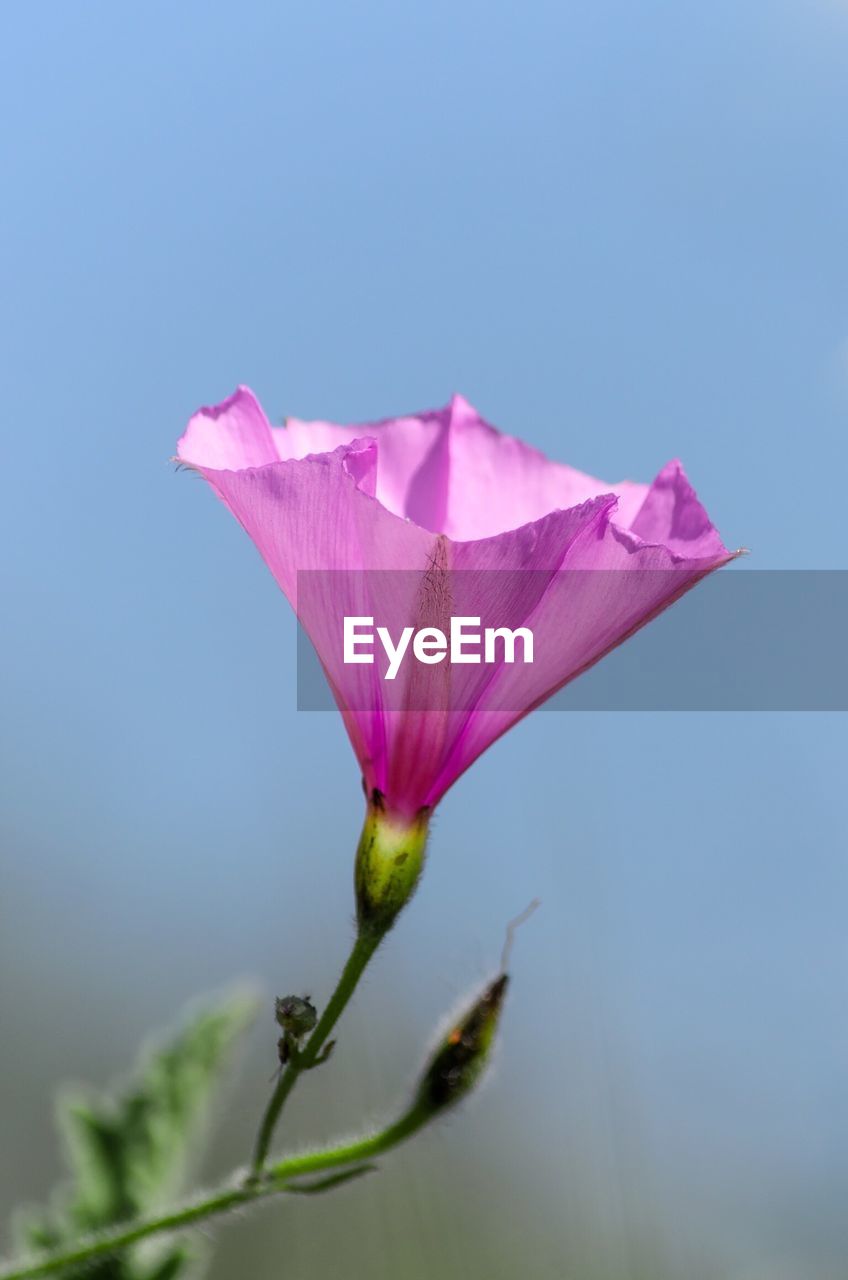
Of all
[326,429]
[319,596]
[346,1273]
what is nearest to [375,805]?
[319,596]

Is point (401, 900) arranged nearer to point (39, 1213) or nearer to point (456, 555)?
point (456, 555)

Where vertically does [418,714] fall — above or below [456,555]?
below

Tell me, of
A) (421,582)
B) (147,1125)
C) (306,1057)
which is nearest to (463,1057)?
(306,1057)

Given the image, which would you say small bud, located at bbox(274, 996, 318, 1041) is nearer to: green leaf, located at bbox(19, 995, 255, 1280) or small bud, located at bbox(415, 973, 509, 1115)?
small bud, located at bbox(415, 973, 509, 1115)

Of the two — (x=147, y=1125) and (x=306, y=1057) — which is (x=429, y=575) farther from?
(x=147, y=1125)

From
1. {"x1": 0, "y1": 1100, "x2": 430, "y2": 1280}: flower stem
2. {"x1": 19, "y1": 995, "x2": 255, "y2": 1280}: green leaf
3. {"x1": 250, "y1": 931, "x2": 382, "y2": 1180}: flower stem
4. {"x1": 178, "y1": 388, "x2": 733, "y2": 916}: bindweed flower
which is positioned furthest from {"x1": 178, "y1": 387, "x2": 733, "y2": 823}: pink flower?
{"x1": 19, "y1": 995, "x2": 255, "y2": 1280}: green leaf

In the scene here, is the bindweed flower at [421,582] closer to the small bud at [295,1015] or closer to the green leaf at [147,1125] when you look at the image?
the small bud at [295,1015]
